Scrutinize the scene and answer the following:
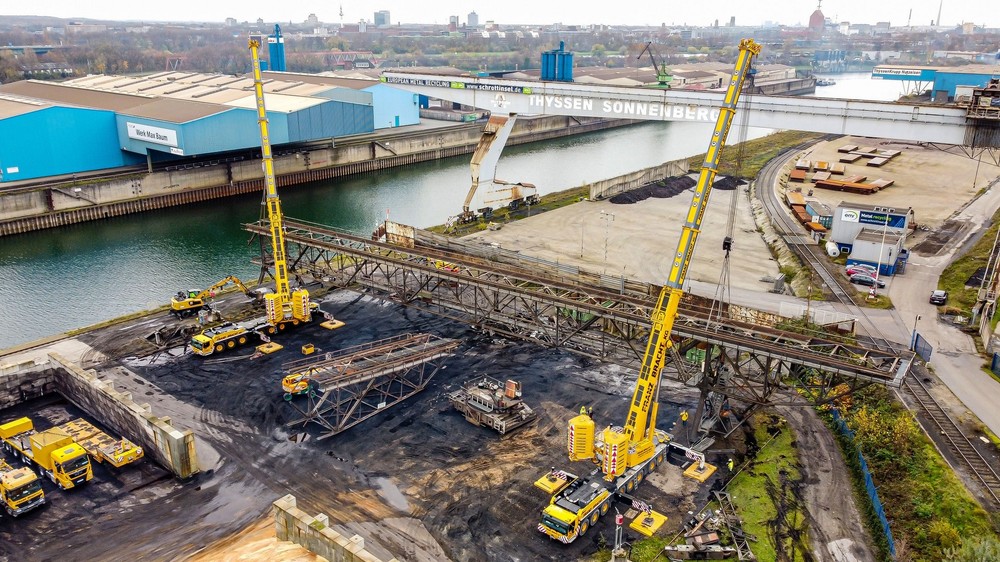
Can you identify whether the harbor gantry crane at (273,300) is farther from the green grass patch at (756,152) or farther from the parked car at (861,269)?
the green grass patch at (756,152)

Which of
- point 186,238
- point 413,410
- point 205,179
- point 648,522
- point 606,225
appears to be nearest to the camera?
point 648,522

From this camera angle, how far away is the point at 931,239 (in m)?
53.9

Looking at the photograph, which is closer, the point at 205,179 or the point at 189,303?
the point at 189,303

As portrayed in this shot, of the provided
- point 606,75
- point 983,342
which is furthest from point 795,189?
point 606,75

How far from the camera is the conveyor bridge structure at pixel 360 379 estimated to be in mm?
29766

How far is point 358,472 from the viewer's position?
26547 millimetres

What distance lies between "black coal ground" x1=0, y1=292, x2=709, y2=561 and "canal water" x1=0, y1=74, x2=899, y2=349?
49.7 ft

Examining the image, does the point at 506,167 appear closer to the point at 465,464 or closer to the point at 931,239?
the point at 931,239

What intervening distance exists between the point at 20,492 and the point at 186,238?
1587 inches

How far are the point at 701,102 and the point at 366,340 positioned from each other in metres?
25.9

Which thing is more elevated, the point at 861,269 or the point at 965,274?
the point at 861,269

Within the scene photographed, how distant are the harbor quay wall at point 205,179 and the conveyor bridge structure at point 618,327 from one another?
101 feet

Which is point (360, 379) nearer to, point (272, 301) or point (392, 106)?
point (272, 301)

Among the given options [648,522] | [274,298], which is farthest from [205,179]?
[648,522]
